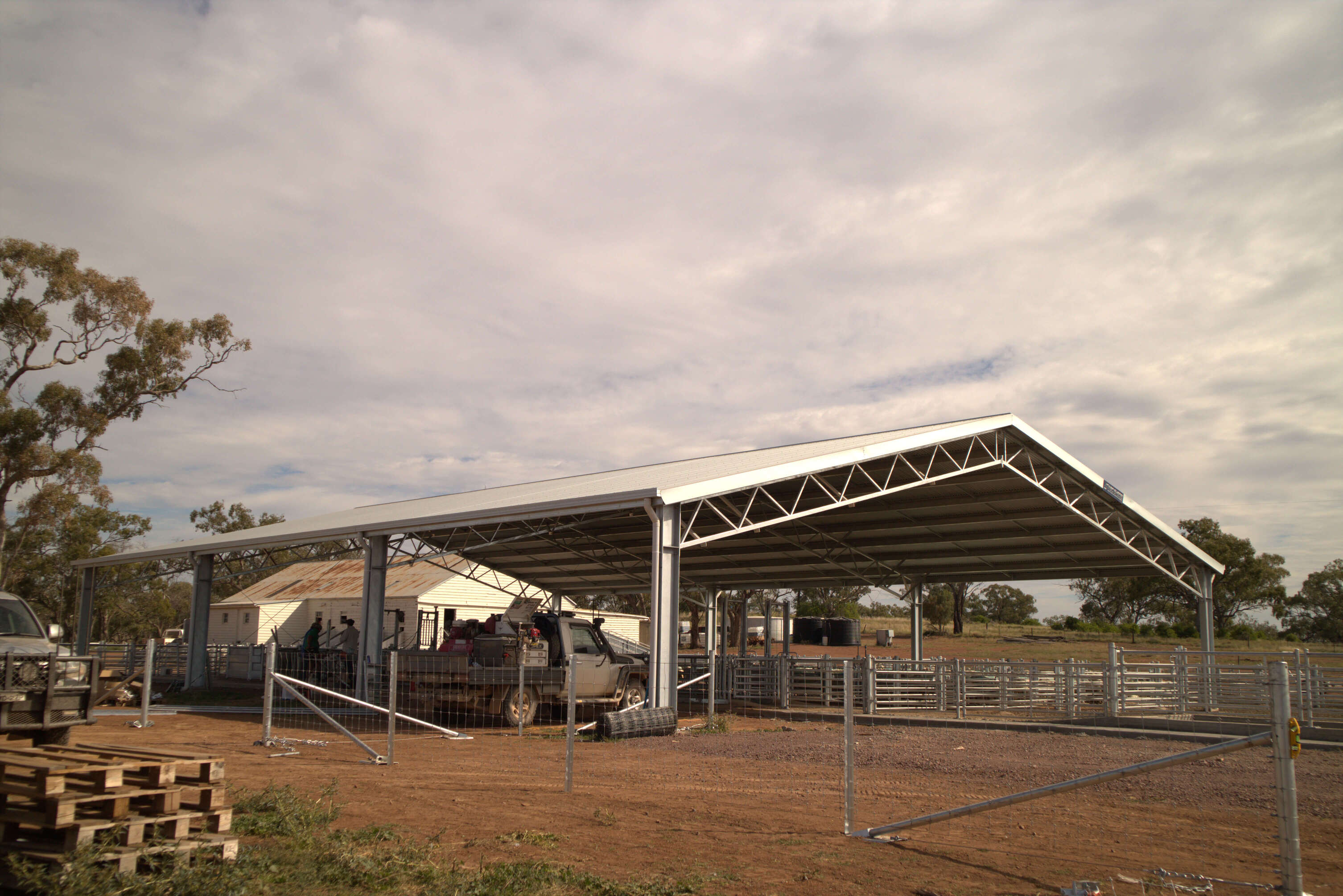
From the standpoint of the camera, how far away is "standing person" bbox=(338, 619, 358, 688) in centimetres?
2289

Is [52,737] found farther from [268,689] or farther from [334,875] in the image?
[334,875]

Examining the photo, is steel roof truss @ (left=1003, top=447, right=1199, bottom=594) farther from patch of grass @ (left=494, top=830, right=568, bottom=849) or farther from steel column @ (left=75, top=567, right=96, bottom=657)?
steel column @ (left=75, top=567, right=96, bottom=657)

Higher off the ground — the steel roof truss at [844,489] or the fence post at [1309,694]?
the steel roof truss at [844,489]

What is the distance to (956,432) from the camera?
18906mm

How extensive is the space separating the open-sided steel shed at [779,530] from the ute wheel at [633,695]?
2.53 meters

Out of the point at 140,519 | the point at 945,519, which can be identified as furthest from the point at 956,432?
the point at 140,519

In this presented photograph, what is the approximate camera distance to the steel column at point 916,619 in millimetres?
26359

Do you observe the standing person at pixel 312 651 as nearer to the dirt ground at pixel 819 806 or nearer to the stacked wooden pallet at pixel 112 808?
the dirt ground at pixel 819 806

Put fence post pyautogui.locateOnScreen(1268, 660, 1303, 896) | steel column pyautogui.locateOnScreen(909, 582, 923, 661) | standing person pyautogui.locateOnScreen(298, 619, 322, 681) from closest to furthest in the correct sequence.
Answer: fence post pyautogui.locateOnScreen(1268, 660, 1303, 896) < standing person pyautogui.locateOnScreen(298, 619, 322, 681) < steel column pyautogui.locateOnScreen(909, 582, 923, 661)

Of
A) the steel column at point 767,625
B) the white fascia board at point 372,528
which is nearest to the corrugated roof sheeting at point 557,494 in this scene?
the white fascia board at point 372,528

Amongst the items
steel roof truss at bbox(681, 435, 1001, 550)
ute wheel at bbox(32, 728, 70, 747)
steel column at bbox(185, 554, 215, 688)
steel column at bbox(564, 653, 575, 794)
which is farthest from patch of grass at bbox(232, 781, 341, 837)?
steel column at bbox(185, 554, 215, 688)

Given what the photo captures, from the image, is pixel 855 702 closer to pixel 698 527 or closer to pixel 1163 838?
pixel 698 527

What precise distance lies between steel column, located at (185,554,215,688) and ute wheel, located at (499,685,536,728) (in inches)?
506

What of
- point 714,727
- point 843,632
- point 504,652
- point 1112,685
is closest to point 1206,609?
point 1112,685
